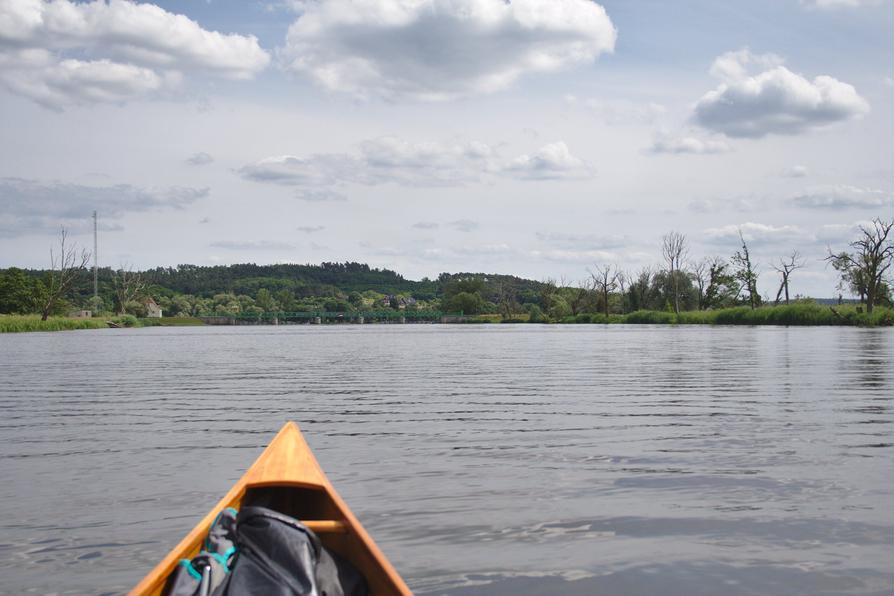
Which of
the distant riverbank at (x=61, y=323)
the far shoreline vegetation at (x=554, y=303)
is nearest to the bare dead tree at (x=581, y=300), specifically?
the far shoreline vegetation at (x=554, y=303)

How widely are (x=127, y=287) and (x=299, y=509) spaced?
14590cm

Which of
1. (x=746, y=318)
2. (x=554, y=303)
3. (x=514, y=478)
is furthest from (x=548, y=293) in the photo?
(x=514, y=478)

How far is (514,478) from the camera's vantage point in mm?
8469

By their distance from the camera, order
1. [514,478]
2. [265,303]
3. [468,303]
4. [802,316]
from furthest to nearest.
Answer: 1. [265,303]
2. [468,303]
3. [802,316]
4. [514,478]

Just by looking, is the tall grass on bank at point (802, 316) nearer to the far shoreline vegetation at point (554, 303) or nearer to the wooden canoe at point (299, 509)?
the far shoreline vegetation at point (554, 303)

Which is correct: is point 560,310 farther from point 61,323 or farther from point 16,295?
point 16,295

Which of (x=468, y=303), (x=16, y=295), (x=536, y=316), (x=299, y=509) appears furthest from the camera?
(x=468, y=303)

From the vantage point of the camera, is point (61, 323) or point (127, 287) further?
point (127, 287)

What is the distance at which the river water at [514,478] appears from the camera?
558 centimetres

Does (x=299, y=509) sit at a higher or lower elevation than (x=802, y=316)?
lower

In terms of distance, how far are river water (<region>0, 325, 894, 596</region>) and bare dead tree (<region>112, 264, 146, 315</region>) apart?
12303 cm

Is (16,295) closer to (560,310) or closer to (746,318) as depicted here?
(560,310)

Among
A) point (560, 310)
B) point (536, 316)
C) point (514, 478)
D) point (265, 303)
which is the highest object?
point (265, 303)

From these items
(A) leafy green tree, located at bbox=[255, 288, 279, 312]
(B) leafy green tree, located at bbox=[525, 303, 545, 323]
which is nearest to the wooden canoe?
(B) leafy green tree, located at bbox=[525, 303, 545, 323]
